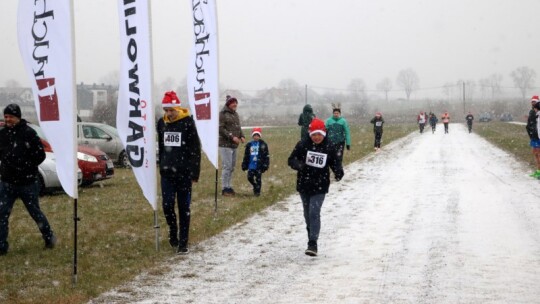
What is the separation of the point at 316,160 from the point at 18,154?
3.80m

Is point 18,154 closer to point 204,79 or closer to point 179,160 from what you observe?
point 179,160

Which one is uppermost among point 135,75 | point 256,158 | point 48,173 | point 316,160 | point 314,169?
point 135,75

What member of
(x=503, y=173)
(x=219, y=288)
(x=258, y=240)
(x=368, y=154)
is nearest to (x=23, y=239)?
(x=258, y=240)

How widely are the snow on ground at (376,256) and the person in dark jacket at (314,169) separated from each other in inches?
17.8

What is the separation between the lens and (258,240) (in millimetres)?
9086

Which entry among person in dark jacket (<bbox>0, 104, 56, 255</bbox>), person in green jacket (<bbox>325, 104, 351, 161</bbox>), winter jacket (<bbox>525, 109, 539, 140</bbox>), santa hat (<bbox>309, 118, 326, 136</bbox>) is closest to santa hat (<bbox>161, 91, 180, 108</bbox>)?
person in dark jacket (<bbox>0, 104, 56, 255</bbox>)

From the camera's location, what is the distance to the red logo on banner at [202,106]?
10.9 m

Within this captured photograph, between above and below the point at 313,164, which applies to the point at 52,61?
above

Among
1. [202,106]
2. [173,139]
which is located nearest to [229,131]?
[202,106]

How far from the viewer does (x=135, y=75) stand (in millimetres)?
8086

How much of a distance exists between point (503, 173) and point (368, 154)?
9.70 meters

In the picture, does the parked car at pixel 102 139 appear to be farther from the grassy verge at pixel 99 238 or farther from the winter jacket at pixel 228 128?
the winter jacket at pixel 228 128

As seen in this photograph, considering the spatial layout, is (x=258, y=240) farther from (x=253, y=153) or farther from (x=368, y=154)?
(x=368, y=154)

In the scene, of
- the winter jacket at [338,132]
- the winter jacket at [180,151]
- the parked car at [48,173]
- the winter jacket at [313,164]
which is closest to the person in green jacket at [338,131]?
the winter jacket at [338,132]
